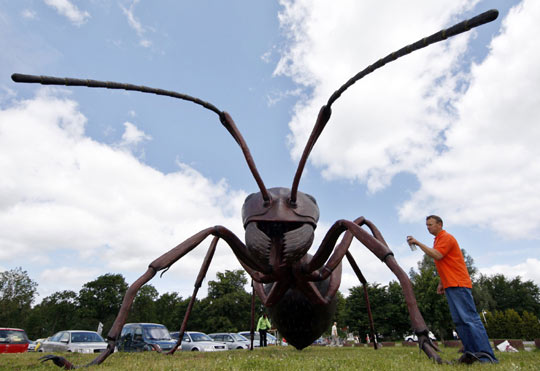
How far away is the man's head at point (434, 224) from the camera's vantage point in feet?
16.7

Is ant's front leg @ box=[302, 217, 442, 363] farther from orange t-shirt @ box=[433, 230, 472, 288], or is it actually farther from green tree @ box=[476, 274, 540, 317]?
green tree @ box=[476, 274, 540, 317]

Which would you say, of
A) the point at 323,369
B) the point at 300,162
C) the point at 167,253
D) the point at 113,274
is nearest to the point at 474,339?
the point at 323,369

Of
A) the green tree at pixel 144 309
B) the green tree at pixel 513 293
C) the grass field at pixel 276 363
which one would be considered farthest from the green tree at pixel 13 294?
the green tree at pixel 513 293

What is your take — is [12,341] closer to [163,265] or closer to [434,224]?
[163,265]

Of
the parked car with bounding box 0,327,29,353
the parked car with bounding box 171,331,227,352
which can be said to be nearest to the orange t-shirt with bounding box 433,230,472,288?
the parked car with bounding box 171,331,227,352

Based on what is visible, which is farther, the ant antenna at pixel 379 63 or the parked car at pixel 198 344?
the parked car at pixel 198 344

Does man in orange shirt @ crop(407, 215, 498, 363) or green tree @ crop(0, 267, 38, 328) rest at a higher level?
green tree @ crop(0, 267, 38, 328)

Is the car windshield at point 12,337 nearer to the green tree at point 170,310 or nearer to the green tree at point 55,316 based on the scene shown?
the green tree at point 170,310

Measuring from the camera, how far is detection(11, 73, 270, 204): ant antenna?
3.06 m

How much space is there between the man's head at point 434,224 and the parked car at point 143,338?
449 inches

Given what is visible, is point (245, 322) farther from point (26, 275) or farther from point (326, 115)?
point (326, 115)

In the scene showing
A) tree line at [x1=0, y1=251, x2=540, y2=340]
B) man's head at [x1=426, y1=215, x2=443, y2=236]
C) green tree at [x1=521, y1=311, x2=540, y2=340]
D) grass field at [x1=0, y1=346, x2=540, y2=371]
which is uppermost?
tree line at [x1=0, y1=251, x2=540, y2=340]

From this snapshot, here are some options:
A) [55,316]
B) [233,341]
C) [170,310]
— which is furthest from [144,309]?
[233,341]

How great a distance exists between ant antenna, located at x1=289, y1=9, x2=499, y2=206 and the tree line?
84.6ft
